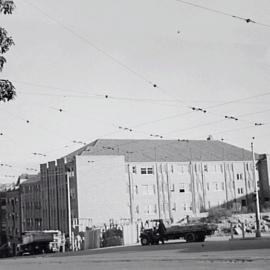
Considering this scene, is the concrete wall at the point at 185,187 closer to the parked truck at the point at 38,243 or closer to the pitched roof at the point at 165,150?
the pitched roof at the point at 165,150

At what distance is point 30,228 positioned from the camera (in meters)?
88.4

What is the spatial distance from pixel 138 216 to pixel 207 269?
62.7 m

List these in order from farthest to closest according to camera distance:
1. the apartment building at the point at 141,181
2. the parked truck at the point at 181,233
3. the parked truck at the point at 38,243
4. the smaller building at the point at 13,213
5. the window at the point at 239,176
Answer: the smaller building at the point at 13,213 → the window at the point at 239,176 → the apartment building at the point at 141,181 → the parked truck at the point at 38,243 → the parked truck at the point at 181,233

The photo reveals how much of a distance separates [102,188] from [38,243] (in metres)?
31.2

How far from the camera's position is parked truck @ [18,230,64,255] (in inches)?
1886

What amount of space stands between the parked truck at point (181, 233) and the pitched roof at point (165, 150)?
3772 centimetres

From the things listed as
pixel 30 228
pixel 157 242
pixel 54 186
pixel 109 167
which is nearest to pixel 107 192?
pixel 109 167

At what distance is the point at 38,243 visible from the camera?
48250 millimetres

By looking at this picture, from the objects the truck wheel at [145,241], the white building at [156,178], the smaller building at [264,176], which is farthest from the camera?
the smaller building at [264,176]

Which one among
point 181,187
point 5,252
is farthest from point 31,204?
point 5,252

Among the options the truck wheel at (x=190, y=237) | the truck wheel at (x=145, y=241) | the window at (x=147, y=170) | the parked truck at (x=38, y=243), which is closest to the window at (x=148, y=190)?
the window at (x=147, y=170)

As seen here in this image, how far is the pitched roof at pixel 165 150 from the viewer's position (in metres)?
83.3

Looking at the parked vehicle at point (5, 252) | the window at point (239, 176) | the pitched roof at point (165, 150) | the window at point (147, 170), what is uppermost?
the pitched roof at point (165, 150)

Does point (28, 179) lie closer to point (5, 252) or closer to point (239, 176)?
point (239, 176)
